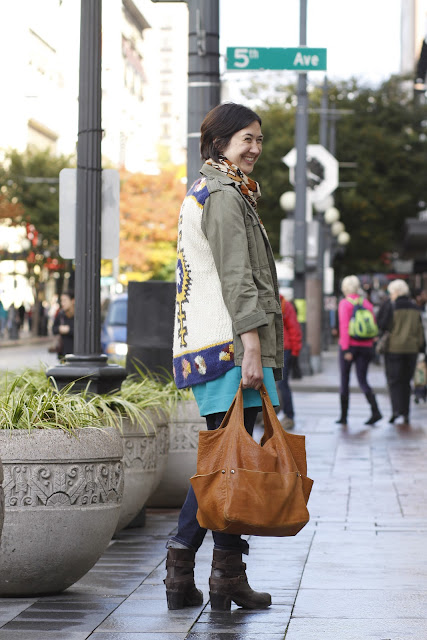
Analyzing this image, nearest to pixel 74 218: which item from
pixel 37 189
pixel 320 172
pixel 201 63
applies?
pixel 201 63

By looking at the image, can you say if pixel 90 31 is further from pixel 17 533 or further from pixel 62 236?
pixel 17 533

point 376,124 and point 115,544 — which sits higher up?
point 376,124

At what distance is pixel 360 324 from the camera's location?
53.3 ft

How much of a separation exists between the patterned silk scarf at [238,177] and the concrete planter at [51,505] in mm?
1217

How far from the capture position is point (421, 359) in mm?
19562

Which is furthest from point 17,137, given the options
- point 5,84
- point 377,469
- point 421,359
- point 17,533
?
point 17,533

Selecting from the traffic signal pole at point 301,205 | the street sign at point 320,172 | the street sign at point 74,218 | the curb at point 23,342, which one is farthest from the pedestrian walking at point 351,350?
the curb at point 23,342

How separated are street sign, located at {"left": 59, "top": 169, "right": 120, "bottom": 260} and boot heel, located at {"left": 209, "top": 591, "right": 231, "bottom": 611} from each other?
2.59 metres

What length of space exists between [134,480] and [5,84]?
65.6 metres

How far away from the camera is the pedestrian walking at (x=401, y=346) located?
1672cm

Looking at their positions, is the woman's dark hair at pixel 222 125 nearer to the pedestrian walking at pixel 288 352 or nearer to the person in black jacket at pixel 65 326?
the pedestrian walking at pixel 288 352

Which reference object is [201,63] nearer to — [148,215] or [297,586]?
[297,586]

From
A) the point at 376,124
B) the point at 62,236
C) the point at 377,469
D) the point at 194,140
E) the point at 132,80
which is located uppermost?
the point at 132,80

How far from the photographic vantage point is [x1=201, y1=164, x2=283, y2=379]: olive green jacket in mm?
5156
